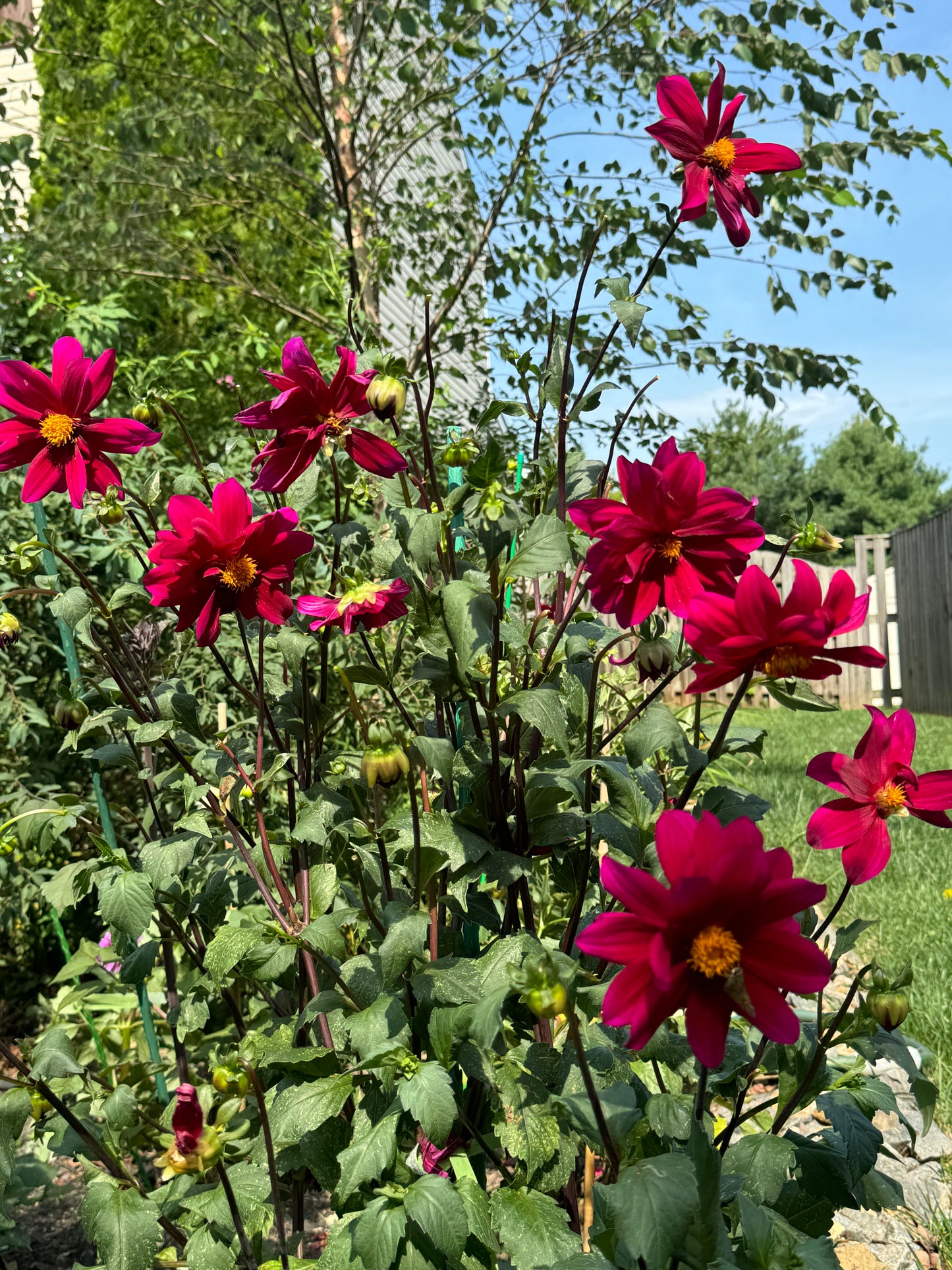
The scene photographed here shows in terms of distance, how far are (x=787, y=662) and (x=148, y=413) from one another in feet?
2.82

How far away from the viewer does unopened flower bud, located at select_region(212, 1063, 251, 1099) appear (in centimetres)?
104

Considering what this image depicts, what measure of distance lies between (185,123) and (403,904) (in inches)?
155

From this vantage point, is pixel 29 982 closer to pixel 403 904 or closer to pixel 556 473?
pixel 403 904

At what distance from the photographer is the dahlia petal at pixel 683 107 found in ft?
3.07

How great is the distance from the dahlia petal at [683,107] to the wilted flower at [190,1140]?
3.69 ft

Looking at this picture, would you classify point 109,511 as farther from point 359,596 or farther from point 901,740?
point 901,740

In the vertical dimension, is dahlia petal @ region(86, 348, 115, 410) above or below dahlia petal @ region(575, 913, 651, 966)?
above

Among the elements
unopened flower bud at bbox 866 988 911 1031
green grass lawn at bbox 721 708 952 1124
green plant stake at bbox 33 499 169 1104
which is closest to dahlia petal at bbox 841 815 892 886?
unopened flower bud at bbox 866 988 911 1031

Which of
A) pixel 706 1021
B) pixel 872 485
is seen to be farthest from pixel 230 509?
pixel 872 485

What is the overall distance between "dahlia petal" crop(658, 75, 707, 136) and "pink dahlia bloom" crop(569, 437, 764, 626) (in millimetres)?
343

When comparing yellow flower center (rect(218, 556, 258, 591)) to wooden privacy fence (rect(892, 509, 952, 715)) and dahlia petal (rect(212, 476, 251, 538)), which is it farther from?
wooden privacy fence (rect(892, 509, 952, 715))

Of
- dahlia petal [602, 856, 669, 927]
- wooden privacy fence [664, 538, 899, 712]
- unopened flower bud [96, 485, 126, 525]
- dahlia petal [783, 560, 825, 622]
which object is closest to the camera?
dahlia petal [602, 856, 669, 927]

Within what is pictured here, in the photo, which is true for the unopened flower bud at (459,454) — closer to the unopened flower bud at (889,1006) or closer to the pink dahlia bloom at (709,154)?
the pink dahlia bloom at (709,154)

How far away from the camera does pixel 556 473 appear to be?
1088mm
